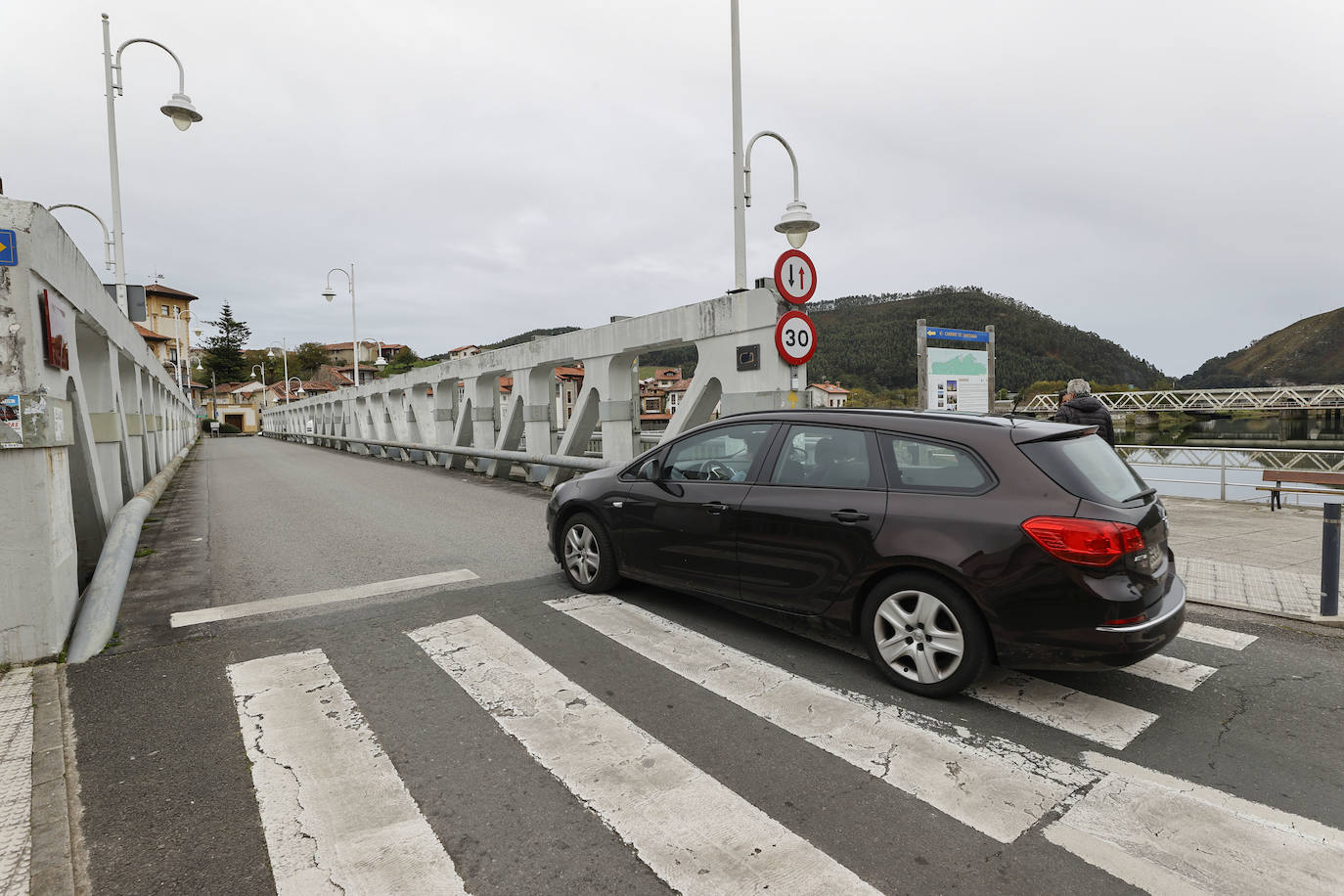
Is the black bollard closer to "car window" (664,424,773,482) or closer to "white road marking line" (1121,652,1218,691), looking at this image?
→ "white road marking line" (1121,652,1218,691)

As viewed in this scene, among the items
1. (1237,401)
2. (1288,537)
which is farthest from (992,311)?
(1288,537)

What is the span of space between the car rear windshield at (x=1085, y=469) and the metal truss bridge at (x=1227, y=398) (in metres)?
50.5

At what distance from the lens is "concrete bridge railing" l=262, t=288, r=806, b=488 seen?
9383mm

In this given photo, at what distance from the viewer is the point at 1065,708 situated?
3.57 meters

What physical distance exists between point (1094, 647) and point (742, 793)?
5.97 feet

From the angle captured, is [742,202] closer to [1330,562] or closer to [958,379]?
[958,379]

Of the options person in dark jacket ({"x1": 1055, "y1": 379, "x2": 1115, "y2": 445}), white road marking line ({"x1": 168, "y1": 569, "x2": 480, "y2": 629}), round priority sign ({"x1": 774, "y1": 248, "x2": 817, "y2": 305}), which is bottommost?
white road marking line ({"x1": 168, "y1": 569, "x2": 480, "y2": 629})

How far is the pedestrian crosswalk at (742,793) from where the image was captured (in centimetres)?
234

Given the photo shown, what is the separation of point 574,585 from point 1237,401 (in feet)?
217

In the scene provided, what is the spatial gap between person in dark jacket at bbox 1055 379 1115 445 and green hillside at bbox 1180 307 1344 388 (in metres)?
161

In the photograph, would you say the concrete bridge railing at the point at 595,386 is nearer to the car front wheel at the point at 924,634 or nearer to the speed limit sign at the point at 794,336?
the speed limit sign at the point at 794,336

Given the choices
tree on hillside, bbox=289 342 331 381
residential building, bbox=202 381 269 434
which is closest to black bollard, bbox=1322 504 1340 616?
residential building, bbox=202 381 269 434

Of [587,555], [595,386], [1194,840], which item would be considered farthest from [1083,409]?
[595,386]

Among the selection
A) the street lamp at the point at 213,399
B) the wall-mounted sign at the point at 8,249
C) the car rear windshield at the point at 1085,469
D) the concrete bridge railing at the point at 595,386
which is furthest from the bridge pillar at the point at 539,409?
the street lamp at the point at 213,399
